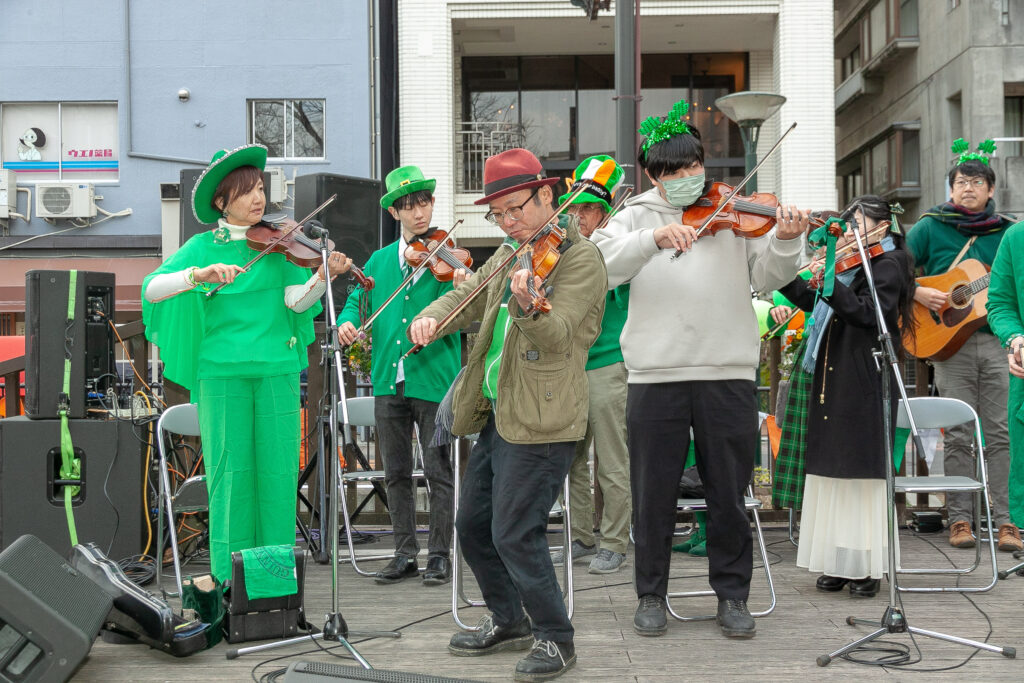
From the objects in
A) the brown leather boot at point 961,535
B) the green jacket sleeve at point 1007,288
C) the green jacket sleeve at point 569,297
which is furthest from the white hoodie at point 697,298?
the brown leather boot at point 961,535

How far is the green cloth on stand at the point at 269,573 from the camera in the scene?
12.8 ft

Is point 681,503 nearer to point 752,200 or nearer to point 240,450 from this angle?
point 752,200

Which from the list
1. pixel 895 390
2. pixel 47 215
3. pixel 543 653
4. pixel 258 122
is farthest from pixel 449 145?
pixel 543 653

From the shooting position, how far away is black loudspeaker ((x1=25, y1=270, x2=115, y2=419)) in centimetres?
510

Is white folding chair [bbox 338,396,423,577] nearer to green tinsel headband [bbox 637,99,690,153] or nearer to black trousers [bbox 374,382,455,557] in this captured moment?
black trousers [bbox 374,382,455,557]

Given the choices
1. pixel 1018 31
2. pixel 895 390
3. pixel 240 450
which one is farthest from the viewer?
pixel 1018 31

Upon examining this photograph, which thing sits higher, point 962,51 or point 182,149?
point 962,51

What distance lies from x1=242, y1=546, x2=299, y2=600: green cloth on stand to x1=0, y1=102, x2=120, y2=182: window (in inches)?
537

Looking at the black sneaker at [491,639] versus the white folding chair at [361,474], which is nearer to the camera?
the black sneaker at [491,639]

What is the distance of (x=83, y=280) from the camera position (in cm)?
523

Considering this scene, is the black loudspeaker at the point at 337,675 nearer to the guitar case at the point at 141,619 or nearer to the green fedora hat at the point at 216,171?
the guitar case at the point at 141,619

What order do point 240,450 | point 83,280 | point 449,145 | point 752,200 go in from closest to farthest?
point 752,200 < point 240,450 < point 83,280 < point 449,145

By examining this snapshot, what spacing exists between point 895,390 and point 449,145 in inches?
419

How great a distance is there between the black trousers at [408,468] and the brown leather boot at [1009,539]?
2810 millimetres
